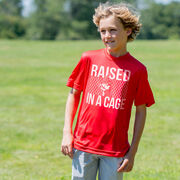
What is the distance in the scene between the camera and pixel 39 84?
15211 mm

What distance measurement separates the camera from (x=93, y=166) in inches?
118

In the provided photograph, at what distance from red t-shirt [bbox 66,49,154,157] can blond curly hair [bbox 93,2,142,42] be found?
251 mm

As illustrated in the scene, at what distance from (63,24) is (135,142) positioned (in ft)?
255

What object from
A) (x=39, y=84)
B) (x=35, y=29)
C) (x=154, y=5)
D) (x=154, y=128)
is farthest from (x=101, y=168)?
(x=154, y=5)

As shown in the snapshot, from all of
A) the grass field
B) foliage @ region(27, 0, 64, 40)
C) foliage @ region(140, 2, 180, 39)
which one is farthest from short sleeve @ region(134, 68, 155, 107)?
foliage @ region(140, 2, 180, 39)

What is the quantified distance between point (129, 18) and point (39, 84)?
40.9 feet

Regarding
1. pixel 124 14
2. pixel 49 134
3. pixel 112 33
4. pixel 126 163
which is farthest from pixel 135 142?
pixel 49 134

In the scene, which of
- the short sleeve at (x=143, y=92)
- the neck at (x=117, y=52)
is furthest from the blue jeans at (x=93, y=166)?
the neck at (x=117, y=52)

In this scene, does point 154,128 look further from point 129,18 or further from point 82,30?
point 82,30

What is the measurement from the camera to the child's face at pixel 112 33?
292 cm

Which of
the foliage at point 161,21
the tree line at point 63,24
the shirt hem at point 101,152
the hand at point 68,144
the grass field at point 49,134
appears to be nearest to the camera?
the shirt hem at point 101,152

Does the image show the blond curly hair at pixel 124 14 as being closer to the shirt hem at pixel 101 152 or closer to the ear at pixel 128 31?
the ear at pixel 128 31

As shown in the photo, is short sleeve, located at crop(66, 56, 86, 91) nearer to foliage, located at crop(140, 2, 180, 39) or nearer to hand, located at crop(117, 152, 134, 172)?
hand, located at crop(117, 152, 134, 172)

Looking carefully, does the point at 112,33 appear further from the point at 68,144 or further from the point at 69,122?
the point at 68,144
